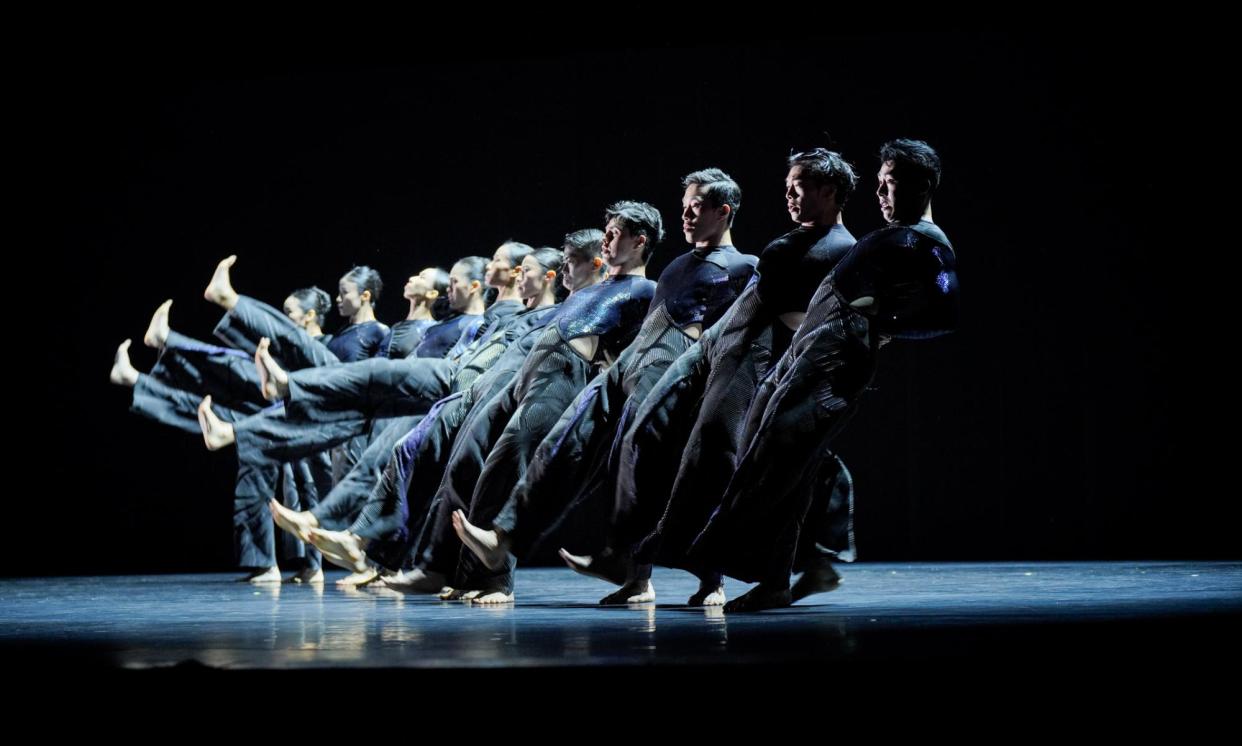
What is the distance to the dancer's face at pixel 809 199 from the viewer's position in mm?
Result: 3812

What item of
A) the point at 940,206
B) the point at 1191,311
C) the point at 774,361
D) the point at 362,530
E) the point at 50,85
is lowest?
the point at 362,530

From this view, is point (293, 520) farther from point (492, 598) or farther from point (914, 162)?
point (914, 162)

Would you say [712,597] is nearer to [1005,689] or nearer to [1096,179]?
[1005,689]

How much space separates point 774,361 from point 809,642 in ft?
4.55

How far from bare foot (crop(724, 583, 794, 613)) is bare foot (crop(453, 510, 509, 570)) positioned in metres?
0.80

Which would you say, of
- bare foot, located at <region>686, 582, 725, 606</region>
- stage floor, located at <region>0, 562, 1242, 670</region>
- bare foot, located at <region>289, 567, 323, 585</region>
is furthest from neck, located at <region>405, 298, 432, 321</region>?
bare foot, located at <region>686, 582, 725, 606</region>

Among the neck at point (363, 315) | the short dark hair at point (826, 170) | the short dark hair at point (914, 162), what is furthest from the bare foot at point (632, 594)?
the neck at point (363, 315)

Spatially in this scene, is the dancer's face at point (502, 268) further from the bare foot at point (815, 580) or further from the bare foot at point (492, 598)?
the bare foot at point (815, 580)

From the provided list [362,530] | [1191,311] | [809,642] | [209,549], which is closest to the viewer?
[809,642]

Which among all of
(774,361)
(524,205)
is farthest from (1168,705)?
(524,205)

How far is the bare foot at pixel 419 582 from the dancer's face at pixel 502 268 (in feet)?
4.44

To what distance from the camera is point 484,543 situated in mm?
4000

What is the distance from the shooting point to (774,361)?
12.3ft

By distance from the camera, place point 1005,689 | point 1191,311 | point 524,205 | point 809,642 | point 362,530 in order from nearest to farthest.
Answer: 1. point 1005,689
2. point 809,642
3. point 362,530
4. point 1191,311
5. point 524,205
